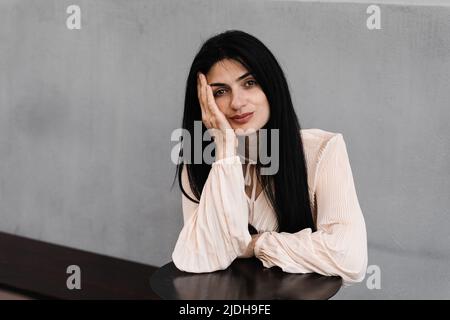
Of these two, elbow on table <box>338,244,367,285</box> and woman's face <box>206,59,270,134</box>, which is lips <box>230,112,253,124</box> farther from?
elbow on table <box>338,244,367,285</box>

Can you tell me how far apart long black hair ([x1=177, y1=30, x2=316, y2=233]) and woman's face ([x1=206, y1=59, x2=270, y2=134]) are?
2 cm

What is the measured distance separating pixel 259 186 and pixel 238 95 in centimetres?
31

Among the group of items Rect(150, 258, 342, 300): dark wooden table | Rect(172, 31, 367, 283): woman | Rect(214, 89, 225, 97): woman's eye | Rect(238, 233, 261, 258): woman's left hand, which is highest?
Rect(214, 89, 225, 97): woman's eye

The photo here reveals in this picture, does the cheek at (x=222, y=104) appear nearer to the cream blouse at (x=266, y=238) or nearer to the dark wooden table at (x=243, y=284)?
the cream blouse at (x=266, y=238)

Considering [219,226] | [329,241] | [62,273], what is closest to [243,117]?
[219,226]

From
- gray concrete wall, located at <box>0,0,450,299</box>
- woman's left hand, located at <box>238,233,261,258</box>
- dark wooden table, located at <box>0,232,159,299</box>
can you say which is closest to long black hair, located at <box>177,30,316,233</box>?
woman's left hand, located at <box>238,233,261,258</box>

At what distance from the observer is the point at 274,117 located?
1735 millimetres

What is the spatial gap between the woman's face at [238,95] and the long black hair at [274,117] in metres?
0.02

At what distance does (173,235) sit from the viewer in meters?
3.16

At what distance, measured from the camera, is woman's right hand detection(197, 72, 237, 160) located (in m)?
1.66

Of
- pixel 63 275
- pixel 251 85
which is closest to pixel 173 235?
pixel 63 275

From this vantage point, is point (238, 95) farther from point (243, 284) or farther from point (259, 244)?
point (243, 284)

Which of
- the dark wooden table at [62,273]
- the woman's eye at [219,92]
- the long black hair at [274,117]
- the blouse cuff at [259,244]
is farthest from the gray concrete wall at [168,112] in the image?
the blouse cuff at [259,244]
